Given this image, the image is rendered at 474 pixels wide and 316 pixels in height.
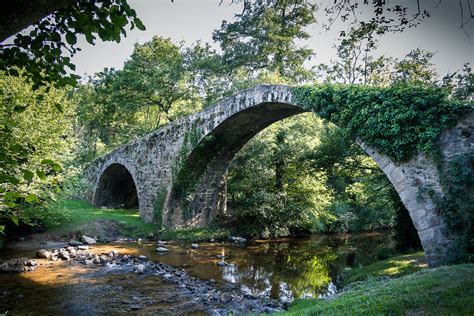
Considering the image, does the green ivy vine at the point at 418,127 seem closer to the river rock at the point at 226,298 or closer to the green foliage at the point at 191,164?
the river rock at the point at 226,298

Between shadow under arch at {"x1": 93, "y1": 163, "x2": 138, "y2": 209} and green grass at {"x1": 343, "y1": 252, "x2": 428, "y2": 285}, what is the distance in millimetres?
15761

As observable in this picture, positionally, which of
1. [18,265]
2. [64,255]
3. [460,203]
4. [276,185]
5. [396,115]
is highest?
[396,115]

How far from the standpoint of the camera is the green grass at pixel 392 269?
286 inches

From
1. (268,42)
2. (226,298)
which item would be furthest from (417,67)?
(226,298)

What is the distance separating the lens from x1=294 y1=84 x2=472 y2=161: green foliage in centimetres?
664

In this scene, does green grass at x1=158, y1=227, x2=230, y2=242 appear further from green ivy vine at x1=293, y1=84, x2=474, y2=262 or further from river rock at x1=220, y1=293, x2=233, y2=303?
green ivy vine at x1=293, y1=84, x2=474, y2=262

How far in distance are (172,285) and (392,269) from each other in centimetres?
535

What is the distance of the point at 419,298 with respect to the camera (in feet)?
12.4

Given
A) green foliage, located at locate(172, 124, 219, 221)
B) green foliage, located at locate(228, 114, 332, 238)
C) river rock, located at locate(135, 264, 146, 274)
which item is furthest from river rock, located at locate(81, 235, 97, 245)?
green foliage, located at locate(228, 114, 332, 238)

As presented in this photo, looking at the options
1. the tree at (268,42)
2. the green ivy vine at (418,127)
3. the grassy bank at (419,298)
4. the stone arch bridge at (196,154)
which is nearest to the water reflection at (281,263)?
the stone arch bridge at (196,154)

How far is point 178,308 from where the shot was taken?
6.35 m

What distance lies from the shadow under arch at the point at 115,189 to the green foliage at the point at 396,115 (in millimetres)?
15546

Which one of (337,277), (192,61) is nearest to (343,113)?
(337,277)

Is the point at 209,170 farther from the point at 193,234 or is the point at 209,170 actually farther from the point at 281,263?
the point at 281,263
